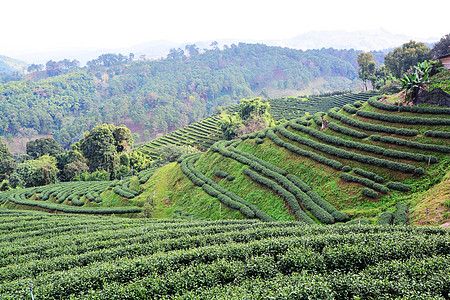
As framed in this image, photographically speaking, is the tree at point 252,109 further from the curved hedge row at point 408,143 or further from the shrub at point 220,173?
the curved hedge row at point 408,143

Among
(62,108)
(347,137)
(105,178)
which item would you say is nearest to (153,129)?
(62,108)

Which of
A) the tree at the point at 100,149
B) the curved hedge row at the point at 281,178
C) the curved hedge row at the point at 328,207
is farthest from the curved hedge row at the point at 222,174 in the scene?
the tree at the point at 100,149

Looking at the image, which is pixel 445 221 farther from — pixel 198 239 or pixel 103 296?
pixel 103 296

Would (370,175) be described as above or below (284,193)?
above

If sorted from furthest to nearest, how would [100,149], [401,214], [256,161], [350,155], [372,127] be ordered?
[100,149] → [256,161] → [372,127] → [350,155] → [401,214]

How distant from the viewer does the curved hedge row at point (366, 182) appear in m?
23.0

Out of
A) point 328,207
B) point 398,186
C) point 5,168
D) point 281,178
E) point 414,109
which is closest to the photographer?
point 398,186

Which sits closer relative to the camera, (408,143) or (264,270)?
(264,270)

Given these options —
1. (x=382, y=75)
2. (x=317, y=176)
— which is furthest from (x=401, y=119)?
(x=382, y=75)

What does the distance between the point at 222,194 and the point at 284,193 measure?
728 centimetres

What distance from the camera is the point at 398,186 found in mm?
22672

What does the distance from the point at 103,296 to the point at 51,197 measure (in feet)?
143

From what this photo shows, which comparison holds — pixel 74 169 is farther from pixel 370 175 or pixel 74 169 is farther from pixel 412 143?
pixel 412 143

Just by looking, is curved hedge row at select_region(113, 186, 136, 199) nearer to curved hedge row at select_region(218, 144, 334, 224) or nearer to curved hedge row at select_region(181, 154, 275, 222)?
curved hedge row at select_region(181, 154, 275, 222)
